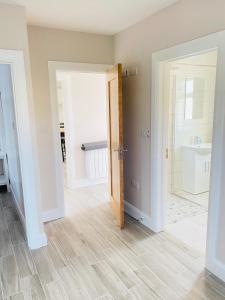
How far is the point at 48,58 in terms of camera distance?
9.33 feet

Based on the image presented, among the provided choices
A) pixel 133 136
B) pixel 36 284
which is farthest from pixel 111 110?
pixel 36 284

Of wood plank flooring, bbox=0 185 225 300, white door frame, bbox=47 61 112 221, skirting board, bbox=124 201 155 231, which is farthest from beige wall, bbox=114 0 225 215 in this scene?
wood plank flooring, bbox=0 185 225 300

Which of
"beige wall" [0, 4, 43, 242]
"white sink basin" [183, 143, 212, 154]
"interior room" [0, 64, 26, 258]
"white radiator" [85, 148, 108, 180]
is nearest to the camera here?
"beige wall" [0, 4, 43, 242]

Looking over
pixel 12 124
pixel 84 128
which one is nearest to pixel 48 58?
pixel 12 124

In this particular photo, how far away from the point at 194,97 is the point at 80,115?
202 centimetres

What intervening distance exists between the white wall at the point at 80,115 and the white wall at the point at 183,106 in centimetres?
133

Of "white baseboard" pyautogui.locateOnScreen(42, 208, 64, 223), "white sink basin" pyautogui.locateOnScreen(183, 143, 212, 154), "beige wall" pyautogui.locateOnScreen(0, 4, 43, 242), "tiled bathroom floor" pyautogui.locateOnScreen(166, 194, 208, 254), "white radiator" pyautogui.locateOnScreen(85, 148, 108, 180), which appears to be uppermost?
"beige wall" pyautogui.locateOnScreen(0, 4, 43, 242)

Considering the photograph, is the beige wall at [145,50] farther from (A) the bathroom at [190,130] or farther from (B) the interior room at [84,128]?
(B) the interior room at [84,128]

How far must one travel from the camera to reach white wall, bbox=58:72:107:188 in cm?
419

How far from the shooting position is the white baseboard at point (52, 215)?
3.11 m

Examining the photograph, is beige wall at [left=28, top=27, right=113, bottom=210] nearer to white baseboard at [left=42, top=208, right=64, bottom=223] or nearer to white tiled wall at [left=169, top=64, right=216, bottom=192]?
white baseboard at [left=42, top=208, right=64, bottom=223]

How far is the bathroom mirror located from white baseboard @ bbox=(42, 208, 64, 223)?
2481mm

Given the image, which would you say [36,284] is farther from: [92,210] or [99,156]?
[99,156]

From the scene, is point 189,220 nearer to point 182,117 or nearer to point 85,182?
point 182,117
